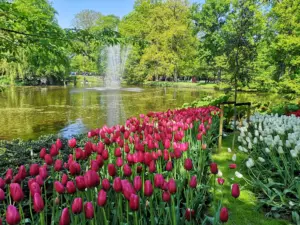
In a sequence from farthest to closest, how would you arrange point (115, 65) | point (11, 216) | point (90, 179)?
point (115, 65)
point (90, 179)
point (11, 216)

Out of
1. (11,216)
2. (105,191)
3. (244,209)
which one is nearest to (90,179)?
(105,191)

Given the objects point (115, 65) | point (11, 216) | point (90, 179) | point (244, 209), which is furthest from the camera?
point (115, 65)

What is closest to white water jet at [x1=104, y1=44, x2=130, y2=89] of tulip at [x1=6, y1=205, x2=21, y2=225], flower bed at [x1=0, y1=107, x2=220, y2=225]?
flower bed at [x1=0, y1=107, x2=220, y2=225]

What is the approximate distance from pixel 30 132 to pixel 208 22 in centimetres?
3881

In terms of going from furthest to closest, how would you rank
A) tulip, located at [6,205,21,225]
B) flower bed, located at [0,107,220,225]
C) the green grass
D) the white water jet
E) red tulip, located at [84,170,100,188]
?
1. the white water jet
2. the green grass
3. red tulip, located at [84,170,100,188]
4. flower bed, located at [0,107,220,225]
5. tulip, located at [6,205,21,225]

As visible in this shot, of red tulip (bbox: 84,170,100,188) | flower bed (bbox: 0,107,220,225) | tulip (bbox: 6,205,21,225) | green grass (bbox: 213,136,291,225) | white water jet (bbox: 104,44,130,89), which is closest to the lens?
tulip (bbox: 6,205,21,225)

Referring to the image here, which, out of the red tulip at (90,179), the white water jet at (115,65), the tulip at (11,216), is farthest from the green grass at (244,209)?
the white water jet at (115,65)

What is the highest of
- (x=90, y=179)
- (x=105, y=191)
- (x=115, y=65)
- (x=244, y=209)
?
(x=115, y=65)

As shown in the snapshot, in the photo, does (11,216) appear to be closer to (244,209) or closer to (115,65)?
(244,209)

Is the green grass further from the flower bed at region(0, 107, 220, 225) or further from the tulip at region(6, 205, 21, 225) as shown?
the tulip at region(6, 205, 21, 225)

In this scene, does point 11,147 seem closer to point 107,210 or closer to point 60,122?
point 107,210

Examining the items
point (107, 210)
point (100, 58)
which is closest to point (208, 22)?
point (100, 58)

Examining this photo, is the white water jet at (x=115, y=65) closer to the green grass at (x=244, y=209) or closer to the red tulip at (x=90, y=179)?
the green grass at (x=244, y=209)

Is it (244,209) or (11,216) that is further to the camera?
(244,209)
